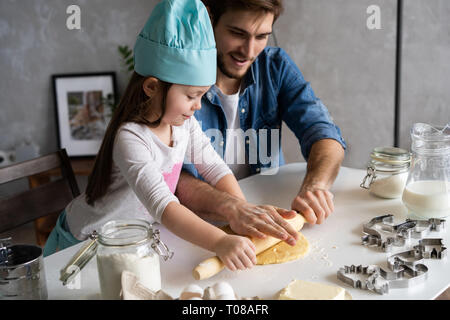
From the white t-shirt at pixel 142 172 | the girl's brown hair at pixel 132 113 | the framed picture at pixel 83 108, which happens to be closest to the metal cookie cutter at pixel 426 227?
the white t-shirt at pixel 142 172

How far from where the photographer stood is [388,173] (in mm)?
1305

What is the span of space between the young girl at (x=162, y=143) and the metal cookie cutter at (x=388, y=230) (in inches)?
11.7

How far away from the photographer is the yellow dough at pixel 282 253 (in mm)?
969

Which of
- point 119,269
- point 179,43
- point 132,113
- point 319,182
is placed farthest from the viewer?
point 319,182

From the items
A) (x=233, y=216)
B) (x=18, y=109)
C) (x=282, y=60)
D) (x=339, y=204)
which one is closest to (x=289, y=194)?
(x=339, y=204)

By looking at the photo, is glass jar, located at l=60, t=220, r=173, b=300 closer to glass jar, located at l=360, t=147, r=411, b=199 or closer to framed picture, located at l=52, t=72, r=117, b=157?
glass jar, located at l=360, t=147, r=411, b=199

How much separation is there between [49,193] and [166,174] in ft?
1.48

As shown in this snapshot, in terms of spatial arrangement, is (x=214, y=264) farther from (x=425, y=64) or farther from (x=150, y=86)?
(x=425, y=64)

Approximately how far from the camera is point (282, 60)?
1778 mm

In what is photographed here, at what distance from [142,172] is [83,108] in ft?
6.91

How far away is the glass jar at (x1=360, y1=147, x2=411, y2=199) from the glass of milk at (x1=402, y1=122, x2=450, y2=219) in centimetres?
12

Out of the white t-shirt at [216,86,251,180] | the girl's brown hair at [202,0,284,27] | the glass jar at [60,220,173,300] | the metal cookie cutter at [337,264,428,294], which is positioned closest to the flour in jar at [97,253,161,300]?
the glass jar at [60,220,173,300]

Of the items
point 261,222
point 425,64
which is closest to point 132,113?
point 261,222
